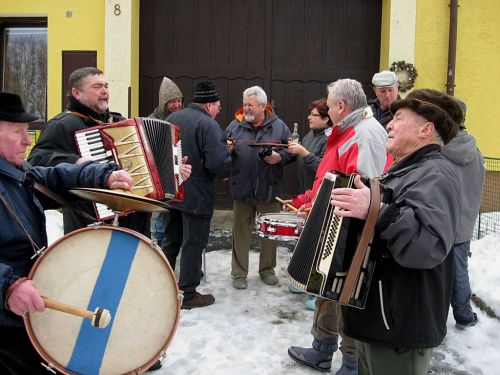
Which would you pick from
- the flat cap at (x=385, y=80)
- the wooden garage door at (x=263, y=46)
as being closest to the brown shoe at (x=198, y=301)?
the flat cap at (x=385, y=80)

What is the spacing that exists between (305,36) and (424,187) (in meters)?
6.49

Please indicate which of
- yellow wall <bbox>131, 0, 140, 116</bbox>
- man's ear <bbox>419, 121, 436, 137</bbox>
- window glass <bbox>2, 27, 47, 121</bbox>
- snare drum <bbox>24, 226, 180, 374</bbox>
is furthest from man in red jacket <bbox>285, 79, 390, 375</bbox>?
window glass <bbox>2, 27, 47, 121</bbox>

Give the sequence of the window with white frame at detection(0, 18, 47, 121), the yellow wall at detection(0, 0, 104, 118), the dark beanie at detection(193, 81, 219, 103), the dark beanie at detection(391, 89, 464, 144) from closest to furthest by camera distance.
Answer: the dark beanie at detection(391, 89, 464, 144)
the dark beanie at detection(193, 81, 219, 103)
the yellow wall at detection(0, 0, 104, 118)
the window with white frame at detection(0, 18, 47, 121)

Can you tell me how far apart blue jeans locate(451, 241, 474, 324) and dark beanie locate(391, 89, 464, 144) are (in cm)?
220

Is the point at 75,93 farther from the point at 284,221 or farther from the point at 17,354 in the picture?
the point at 17,354

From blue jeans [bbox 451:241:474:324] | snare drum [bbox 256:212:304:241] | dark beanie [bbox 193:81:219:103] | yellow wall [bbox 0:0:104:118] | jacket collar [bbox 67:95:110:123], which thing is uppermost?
yellow wall [bbox 0:0:104:118]

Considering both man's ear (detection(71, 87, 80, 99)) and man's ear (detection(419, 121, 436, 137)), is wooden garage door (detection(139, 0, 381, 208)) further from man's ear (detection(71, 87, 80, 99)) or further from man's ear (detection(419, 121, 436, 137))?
man's ear (detection(419, 121, 436, 137))

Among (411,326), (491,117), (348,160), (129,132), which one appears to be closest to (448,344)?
(348,160)

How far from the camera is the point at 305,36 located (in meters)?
8.11

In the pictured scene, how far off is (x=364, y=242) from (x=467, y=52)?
666 centimetres

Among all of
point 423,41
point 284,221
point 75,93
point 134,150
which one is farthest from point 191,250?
point 423,41

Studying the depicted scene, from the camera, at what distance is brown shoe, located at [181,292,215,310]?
4.77m

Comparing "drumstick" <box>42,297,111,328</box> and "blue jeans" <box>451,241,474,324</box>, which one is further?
"blue jeans" <box>451,241,474,324</box>

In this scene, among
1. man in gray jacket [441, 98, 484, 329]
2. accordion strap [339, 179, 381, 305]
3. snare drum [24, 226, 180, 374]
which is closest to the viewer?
accordion strap [339, 179, 381, 305]
